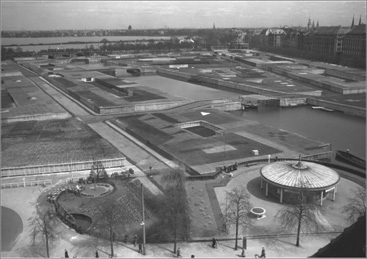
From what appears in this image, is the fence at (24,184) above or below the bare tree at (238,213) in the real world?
below

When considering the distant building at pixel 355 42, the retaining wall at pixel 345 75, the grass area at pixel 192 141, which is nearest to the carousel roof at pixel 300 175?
the grass area at pixel 192 141

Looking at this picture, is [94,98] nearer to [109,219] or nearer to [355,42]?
[109,219]

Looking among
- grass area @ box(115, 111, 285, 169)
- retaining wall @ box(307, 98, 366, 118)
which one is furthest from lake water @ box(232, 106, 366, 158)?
grass area @ box(115, 111, 285, 169)

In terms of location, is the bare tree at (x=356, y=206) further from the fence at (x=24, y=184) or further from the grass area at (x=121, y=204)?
the fence at (x=24, y=184)

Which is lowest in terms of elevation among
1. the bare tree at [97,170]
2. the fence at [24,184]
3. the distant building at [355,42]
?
the fence at [24,184]

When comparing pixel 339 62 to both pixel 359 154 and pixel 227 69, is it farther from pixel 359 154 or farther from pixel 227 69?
pixel 359 154
